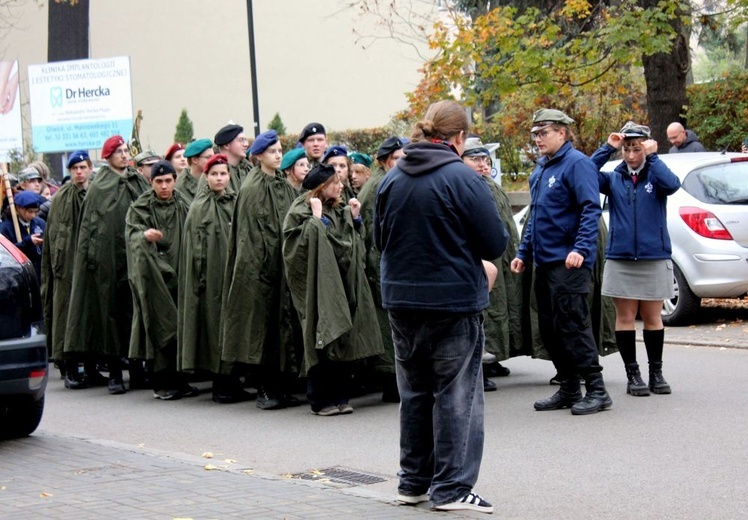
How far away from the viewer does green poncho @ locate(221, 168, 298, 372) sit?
1002cm

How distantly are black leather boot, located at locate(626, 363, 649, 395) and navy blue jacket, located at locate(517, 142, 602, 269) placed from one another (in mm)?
1148

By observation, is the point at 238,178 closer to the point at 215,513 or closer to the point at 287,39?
the point at 215,513

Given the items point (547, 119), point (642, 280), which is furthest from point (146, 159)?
point (642, 280)

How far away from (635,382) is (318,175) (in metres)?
2.78

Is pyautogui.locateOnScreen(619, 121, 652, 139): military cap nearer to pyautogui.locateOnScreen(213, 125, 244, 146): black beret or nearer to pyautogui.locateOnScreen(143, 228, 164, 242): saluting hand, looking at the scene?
pyautogui.locateOnScreen(213, 125, 244, 146): black beret

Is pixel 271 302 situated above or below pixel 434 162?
below

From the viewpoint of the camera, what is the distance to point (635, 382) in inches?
374

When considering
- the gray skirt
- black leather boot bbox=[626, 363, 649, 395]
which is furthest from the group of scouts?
Result: the gray skirt

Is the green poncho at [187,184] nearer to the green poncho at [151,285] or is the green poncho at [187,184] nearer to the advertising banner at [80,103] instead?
the green poncho at [151,285]

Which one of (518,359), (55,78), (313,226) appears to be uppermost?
(55,78)

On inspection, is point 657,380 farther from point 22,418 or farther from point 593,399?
point 22,418

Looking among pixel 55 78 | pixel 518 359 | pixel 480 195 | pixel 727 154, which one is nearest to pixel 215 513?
pixel 480 195

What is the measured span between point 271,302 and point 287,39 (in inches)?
1248

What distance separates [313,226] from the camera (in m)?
9.44
